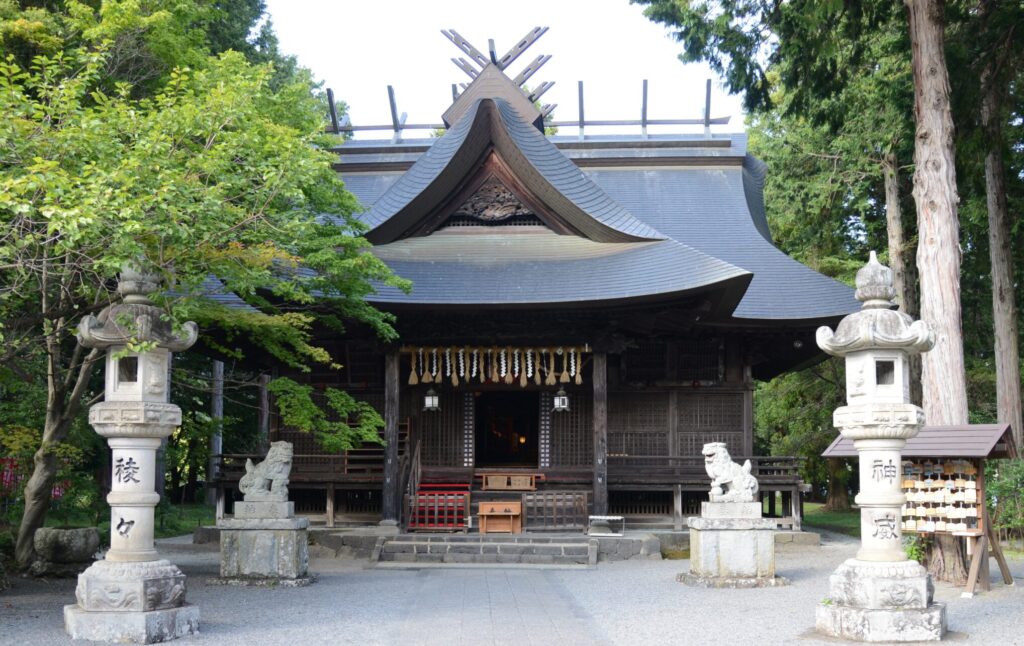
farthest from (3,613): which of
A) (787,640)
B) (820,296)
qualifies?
(820,296)

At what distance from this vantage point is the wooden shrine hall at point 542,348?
16.9 metres

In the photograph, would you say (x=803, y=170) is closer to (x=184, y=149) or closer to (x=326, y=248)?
(x=326, y=248)

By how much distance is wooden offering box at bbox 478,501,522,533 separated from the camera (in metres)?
16.5

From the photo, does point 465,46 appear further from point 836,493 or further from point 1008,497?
point 836,493

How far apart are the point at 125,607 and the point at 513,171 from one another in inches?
462

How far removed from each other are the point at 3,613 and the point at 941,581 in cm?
1088

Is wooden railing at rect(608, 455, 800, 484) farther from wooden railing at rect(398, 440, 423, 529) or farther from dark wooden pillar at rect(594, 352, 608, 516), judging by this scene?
wooden railing at rect(398, 440, 423, 529)

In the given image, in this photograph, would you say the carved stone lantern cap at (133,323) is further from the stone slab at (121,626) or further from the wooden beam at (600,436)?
the wooden beam at (600,436)

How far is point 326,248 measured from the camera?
12289 mm

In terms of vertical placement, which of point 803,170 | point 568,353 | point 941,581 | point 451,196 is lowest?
point 941,581

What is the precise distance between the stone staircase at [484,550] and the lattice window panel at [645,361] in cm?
398

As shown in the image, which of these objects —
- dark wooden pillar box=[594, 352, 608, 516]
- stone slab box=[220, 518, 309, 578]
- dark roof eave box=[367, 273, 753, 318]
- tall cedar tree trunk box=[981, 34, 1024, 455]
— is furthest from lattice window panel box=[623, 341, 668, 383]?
stone slab box=[220, 518, 309, 578]

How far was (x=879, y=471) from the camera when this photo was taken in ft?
28.8

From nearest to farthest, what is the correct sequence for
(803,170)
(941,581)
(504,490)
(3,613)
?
(3,613)
(941,581)
(504,490)
(803,170)
